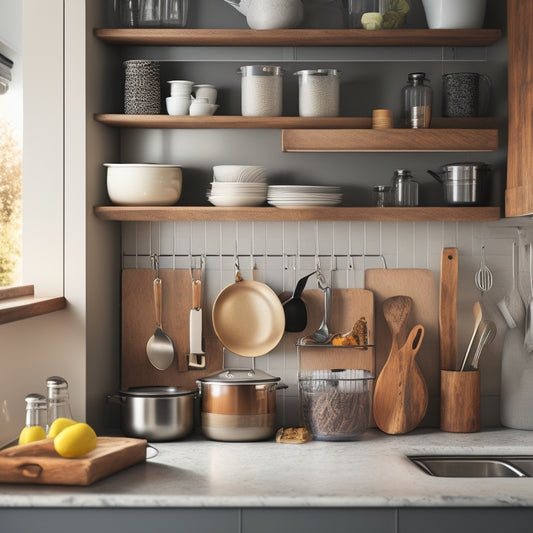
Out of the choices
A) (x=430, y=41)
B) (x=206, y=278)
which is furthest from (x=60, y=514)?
(x=430, y=41)

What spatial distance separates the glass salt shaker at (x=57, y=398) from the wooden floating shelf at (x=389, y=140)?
1008 millimetres

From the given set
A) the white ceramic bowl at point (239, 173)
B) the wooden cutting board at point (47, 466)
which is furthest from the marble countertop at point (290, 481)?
the white ceramic bowl at point (239, 173)

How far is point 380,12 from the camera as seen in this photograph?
8.96 ft

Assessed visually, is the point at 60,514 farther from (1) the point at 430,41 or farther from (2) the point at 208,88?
(1) the point at 430,41

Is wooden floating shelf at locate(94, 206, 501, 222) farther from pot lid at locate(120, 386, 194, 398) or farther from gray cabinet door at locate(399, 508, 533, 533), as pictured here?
gray cabinet door at locate(399, 508, 533, 533)

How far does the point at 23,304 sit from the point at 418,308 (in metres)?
1.34

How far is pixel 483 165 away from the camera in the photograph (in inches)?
107

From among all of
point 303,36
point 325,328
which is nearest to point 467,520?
point 325,328

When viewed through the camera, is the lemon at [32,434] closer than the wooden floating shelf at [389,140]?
Yes

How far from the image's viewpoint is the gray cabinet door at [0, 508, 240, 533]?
2072 mm

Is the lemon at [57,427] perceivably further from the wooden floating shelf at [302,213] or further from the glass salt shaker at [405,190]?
the glass salt shaker at [405,190]

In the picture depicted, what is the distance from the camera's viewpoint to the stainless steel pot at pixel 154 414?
8.61ft

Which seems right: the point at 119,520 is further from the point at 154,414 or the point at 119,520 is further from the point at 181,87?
the point at 181,87

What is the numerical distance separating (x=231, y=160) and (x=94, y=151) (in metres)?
0.49
